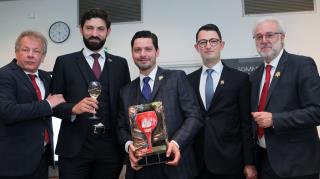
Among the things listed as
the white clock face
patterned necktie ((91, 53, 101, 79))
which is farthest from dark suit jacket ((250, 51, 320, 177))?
the white clock face

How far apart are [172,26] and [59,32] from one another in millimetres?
1894

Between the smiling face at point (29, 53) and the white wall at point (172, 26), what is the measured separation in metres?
2.90

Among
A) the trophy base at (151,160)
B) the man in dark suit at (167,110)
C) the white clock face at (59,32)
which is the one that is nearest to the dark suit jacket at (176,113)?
the man in dark suit at (167,110)

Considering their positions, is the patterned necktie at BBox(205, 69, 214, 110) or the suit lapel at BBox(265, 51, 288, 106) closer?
the suit lapel at BBox(265, 51, 288, 106)

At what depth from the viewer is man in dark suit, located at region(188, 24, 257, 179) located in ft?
7.89

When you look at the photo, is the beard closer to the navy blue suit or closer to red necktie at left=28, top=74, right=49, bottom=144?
the navy blue suit

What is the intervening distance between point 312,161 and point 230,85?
2.46 ft

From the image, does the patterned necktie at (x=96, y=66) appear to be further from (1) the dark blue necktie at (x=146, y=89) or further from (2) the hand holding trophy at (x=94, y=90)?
(1) the dark blue necktie at (x=146, y=89)

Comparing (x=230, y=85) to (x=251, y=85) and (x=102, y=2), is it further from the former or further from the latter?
(x=102, y=2)

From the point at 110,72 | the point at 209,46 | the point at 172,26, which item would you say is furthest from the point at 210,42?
the point at 172,26

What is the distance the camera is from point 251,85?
2555mm

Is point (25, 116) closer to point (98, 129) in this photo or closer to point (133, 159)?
point (98, 129)

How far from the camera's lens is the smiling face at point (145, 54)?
91.7 inches

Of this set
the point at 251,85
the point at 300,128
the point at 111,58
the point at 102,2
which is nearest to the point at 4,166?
the point at 111,58
